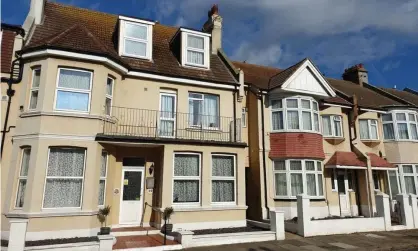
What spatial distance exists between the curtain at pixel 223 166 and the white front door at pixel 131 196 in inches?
123

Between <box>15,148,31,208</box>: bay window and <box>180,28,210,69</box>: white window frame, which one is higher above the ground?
<box>180,28,210,69</box>: white window frame

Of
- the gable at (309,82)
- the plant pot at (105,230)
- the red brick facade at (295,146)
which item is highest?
the gable at (309,82)

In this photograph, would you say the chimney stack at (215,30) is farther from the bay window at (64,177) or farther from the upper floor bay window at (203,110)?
the bay window at (64,177)

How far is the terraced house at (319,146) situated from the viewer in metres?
14.9

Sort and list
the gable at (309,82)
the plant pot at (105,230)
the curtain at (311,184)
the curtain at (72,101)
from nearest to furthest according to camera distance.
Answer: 1. the plant pot at (105,230)
2. the curtain at (72,101)
3. the curtain at (311,184)
4. the gable at (309,82)

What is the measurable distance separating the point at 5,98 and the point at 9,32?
9.74ft

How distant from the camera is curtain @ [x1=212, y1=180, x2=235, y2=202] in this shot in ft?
41.9

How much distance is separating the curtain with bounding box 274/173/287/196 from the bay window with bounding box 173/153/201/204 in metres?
4.67

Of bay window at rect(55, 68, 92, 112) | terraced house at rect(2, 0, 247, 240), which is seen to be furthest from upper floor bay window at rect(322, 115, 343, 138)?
bay window at rect(55, 68, 92, 112)

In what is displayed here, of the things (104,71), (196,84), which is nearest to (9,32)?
(104,71)

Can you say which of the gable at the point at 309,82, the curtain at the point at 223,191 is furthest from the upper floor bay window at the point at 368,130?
the curtain at the point at 223,191

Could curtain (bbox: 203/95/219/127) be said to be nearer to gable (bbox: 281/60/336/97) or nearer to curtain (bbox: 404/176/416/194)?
gable (bbox: 281/60/336/97)

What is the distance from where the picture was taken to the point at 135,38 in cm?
1370

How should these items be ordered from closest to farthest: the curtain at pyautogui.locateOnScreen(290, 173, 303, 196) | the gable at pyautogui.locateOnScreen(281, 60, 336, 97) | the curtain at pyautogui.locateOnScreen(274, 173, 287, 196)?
the curtain at pyautogui.locateOnScreen(290, 173, 303, 196) → the curtain at pyautogui.locateOnScreen(274, 173, 287, 196) → the gable at pyautogui.locateOnScreen(281, 60, 336, 97)
